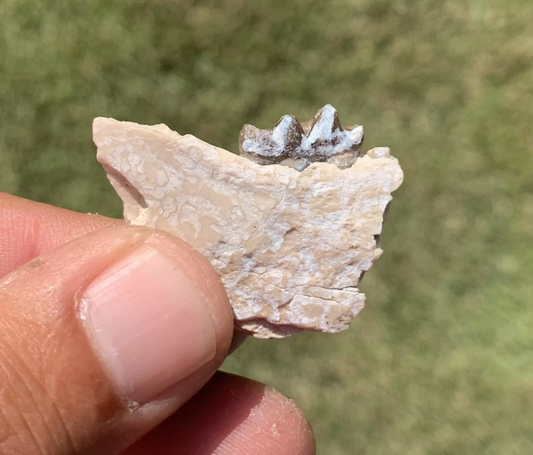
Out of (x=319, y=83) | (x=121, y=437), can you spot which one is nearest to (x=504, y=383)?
(x=319, y=83)

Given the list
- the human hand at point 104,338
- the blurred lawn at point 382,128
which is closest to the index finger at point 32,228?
the blurred lawn at point 382,128

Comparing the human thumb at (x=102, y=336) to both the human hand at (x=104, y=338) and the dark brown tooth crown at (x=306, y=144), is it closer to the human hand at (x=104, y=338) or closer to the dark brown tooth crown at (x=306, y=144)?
the human hand at (x=104, y=338)

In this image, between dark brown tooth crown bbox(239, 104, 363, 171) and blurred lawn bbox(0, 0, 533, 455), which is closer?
dark brown tooth crown bbox(239, 104, 363, 171)

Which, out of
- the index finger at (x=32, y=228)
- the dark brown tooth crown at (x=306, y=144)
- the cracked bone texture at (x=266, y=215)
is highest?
the dark brown tooth crown at (x=306, y=144)

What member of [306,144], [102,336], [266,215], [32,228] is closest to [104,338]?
[102,336]

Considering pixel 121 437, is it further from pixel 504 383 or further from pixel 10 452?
pixel 504 383

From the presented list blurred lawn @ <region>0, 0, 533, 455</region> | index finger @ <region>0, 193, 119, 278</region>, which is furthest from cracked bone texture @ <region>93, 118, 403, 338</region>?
blurred lawn @ <region>0, 0, 533, 455</region>

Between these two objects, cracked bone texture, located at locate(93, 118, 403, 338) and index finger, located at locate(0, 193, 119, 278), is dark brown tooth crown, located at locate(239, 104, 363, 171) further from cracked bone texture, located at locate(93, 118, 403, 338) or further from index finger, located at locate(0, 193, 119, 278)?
index finger, located at locate(0, 193, 119, 278)

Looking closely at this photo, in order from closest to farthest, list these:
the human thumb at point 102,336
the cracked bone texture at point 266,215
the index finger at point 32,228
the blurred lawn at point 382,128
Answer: the human thumb at point 102,336, the cracked bone texture at point 266,215, the index finger at point 32,228, the blurred lawn at point 382,128
